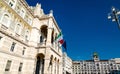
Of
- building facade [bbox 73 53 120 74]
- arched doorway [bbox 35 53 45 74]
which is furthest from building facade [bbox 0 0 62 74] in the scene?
building facade [bbox 73 53 120 74]

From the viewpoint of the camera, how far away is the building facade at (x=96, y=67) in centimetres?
10159

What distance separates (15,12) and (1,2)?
3103 mm

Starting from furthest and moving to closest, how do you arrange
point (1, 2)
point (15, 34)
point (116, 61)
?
point (116, 61)
point (15, 34)
point (1, 2)

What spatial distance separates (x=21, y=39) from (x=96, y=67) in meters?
103

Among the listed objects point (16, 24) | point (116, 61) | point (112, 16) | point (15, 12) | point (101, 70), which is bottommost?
point (101, 70)

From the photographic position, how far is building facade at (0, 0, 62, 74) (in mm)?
16391

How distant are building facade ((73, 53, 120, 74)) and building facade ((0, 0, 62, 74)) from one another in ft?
288

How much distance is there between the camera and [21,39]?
20.1 m

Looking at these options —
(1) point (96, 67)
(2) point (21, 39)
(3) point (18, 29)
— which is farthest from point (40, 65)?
(1) point (96, 67)

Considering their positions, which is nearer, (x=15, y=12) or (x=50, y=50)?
(x=15, y=12)

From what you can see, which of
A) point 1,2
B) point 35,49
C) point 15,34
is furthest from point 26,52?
point 1,2

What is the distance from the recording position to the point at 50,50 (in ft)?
73.0

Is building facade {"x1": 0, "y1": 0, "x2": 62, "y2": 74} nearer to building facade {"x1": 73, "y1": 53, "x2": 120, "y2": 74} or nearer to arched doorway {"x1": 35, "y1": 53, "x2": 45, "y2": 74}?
arched doorway {"x1": 35, "y1": 53, "x2": 45, "y2": 74}

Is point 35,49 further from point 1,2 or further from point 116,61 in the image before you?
point 116,61
